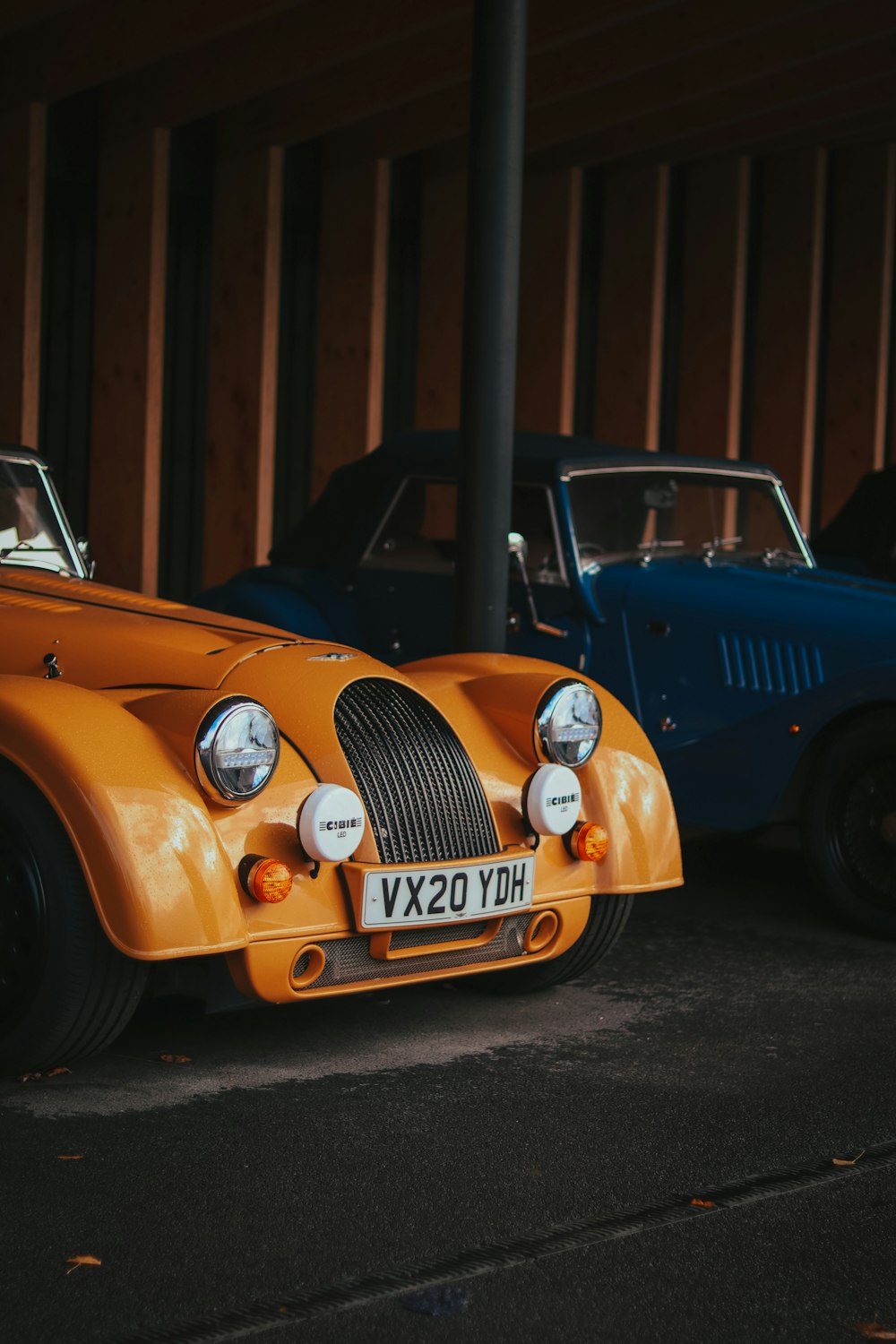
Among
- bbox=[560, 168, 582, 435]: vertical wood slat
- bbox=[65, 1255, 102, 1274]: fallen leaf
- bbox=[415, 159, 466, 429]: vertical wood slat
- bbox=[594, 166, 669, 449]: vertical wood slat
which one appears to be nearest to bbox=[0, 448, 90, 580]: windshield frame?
bbox=[65, 1255, 102, 1274]: fallen leaf

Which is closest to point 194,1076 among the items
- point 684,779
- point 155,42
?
point 684,779

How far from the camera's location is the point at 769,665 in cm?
606

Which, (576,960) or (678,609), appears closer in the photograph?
(576,960)

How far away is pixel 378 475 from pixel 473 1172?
13.4ft

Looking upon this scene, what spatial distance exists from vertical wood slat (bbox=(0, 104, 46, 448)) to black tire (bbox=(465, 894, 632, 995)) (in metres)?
5.73

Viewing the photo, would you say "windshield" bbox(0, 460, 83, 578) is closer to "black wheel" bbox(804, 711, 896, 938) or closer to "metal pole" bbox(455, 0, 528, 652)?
"metal pole" bbox(455, 0, 528, 652)

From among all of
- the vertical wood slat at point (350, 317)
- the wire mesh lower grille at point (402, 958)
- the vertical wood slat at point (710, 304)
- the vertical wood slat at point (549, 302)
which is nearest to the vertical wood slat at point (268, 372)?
the vertical wood slat at point (350, 317)

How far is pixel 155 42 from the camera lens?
9.01 meters

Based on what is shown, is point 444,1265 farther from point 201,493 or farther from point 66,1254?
point 201,493

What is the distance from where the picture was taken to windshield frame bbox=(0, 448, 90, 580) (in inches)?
211

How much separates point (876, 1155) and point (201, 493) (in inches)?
332

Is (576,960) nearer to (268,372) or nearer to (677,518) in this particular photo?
(677,518)

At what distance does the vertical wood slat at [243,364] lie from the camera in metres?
10.5

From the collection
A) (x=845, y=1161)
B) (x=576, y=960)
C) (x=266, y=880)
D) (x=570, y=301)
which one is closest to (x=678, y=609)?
(x=576, y=960)
